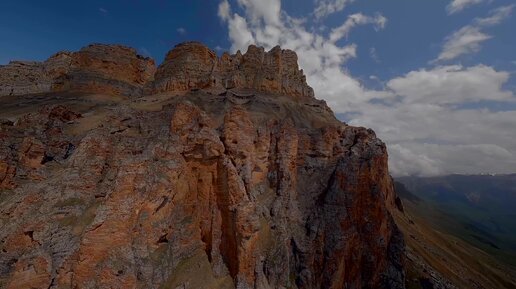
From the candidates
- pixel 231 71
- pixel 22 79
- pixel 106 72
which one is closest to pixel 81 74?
pixel 106 72

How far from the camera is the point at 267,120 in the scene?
8988 cm

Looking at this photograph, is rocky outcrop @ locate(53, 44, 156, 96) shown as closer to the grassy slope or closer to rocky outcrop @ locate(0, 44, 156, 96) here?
rocky outcrop @ locate(0, 44, 156, 96)

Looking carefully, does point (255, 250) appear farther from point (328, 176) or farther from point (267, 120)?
point (267, 120)

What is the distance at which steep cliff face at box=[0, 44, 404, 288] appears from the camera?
47406 mm

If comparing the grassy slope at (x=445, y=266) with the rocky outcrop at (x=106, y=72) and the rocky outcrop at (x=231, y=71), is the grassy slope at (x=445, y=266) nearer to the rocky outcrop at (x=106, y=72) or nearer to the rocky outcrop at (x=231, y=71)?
the rocky outcrop at (x=231, y=71)

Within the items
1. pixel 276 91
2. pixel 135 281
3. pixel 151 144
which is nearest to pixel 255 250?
pixel 135 281

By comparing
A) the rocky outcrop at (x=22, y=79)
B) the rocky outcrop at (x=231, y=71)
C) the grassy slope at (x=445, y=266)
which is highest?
the rocky outcrop at (x=231, y=71)

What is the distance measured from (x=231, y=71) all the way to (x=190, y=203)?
2886 inches

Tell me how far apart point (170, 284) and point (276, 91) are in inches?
3246

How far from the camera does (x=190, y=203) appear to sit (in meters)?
62.5

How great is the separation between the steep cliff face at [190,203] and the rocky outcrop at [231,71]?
21.1 m

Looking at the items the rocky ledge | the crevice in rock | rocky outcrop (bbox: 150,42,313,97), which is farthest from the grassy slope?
rocky outcrop (bbox: 150,42,313,97)

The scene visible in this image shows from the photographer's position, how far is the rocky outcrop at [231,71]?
118 meters

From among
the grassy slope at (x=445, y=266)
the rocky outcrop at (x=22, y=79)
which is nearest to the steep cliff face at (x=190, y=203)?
the grassy slope at (x=445, y=266)
